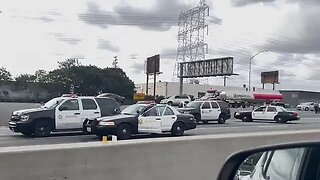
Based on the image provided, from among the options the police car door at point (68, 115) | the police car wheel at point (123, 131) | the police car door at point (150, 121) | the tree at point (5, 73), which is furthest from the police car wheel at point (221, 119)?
the tree at point (5, 73)

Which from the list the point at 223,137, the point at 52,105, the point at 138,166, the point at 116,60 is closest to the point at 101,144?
the point at 138,166

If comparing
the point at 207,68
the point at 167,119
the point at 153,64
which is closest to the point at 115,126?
the point at 167,119

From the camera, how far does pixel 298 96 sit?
135m

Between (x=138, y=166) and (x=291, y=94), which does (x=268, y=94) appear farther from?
(x=138, y=166)

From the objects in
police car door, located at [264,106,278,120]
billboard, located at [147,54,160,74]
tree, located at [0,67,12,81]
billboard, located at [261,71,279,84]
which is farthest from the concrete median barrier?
billboard, located at [261,71,279,84]

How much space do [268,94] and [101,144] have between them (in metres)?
77.6

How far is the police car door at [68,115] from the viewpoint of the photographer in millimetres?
20375

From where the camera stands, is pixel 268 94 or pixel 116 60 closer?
pixel 268 94

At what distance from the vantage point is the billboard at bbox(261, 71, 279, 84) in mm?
118688

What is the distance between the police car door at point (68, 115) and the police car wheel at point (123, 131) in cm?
278

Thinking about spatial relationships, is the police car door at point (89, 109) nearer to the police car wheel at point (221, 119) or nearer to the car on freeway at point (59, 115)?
the car on freeway at point (59, 115)

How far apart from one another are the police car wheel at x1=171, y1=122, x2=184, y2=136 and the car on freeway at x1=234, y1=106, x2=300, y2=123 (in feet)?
59.5

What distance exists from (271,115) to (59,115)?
22.1 m

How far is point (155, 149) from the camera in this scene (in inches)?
276
